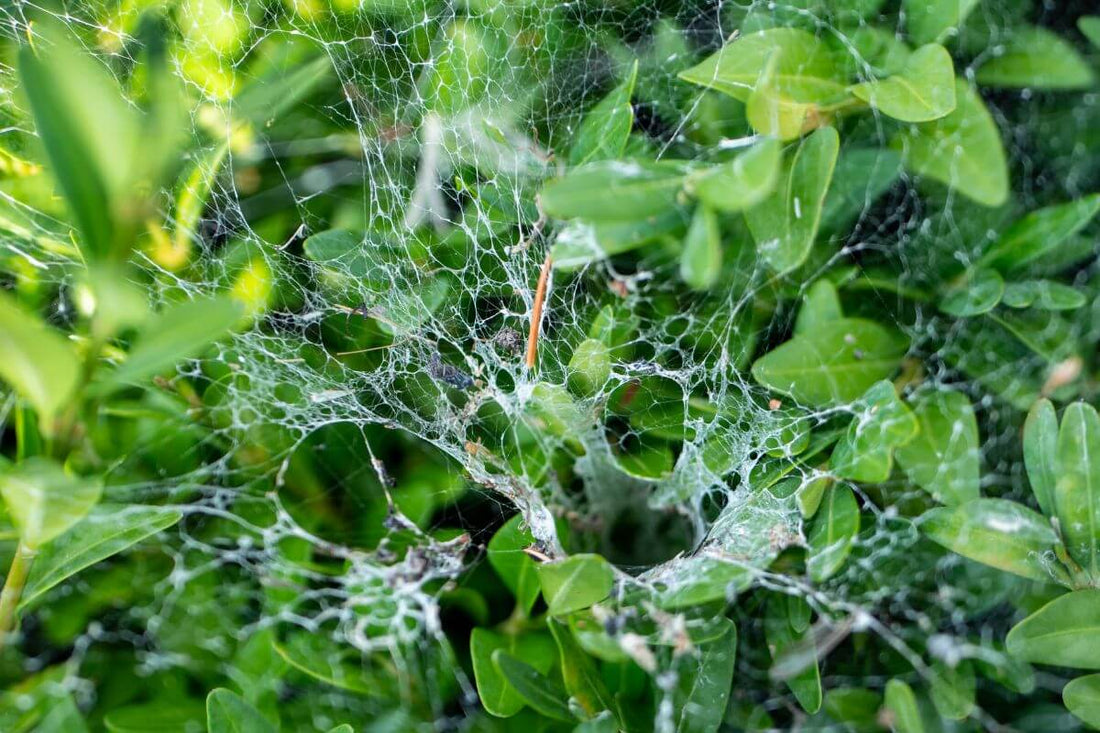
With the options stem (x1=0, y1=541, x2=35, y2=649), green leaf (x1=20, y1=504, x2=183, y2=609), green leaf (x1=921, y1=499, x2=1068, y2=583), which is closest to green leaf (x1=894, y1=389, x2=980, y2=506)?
green leaf (x1=921, y1=499, x2=1068, y2=583)

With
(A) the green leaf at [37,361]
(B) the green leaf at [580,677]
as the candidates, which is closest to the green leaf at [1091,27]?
(B) the green leaf at [580,677]

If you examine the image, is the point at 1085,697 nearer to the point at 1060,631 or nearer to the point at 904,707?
the point at 1060,631

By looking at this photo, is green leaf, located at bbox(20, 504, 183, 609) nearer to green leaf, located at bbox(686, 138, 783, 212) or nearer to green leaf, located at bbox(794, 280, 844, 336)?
green leaf, located at bbox(686, 138, 783, 212)

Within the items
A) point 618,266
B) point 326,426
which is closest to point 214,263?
point 326,426

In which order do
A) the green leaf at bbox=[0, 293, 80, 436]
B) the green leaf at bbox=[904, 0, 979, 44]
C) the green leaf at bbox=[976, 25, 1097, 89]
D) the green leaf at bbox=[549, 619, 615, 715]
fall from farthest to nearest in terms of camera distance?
1. the green leaf at bbox=[976, 25, 1097, 89]
2. the green leaf at bbox=[904, 0, 979, 44]
3. the green leaf at bbox=[549, 619, 615, 715]
4. the green leaf at bbox=[0, 293, 80, 436]

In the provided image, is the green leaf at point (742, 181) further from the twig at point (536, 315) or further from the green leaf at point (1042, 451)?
the green leaf at point (1042, 451)
